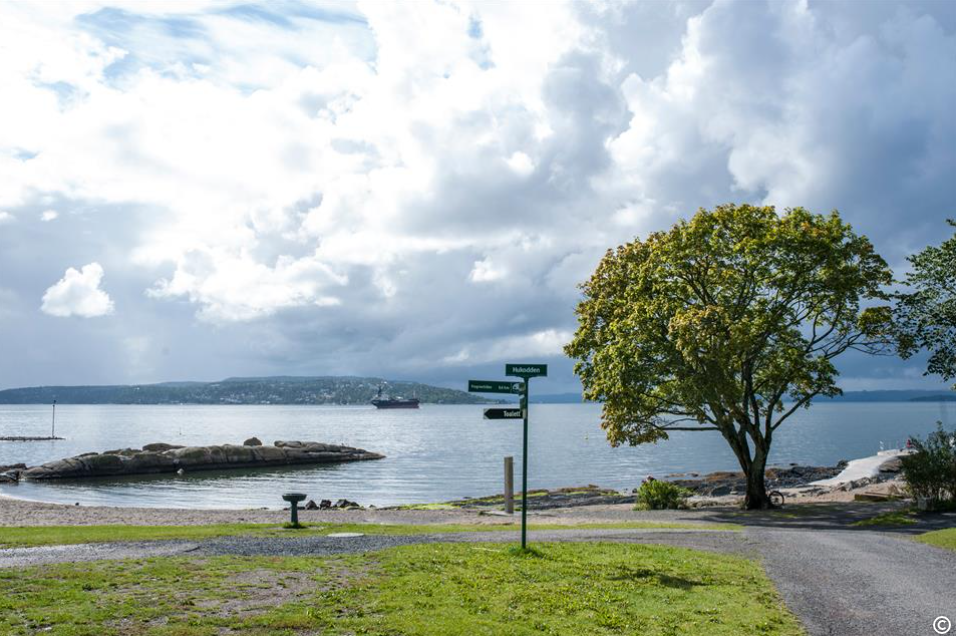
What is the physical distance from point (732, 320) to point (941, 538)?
11.5 metres

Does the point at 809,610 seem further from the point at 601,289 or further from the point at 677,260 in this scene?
the point at 601,289

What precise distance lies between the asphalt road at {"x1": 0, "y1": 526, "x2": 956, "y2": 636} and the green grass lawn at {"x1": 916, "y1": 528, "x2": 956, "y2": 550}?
1.51ft

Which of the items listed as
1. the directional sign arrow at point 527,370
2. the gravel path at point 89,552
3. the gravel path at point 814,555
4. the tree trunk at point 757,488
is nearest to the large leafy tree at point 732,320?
the tree trunk at point 757,488

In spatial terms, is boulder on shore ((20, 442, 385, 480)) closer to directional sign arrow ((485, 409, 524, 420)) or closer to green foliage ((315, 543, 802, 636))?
green foliage ((315, 543, 802, 636))

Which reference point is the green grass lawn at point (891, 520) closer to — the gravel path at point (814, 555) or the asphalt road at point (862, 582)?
the gravel path at point (814, 555)

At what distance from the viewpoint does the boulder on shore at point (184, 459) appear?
2758 inches

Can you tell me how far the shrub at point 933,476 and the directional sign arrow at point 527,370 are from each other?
19.2 m

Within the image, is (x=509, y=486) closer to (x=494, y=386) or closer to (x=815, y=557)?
(x=494, y=386)

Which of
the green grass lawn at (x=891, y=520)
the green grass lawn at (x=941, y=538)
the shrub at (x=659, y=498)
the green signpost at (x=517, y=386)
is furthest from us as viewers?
the shrub at (x=659, y=498)

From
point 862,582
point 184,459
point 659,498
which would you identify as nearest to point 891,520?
point 659,498

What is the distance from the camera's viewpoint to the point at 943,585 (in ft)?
43.0

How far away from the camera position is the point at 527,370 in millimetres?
16766

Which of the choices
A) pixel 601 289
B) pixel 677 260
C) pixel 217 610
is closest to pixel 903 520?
pixel 677 260

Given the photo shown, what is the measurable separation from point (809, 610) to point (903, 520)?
669 inches
